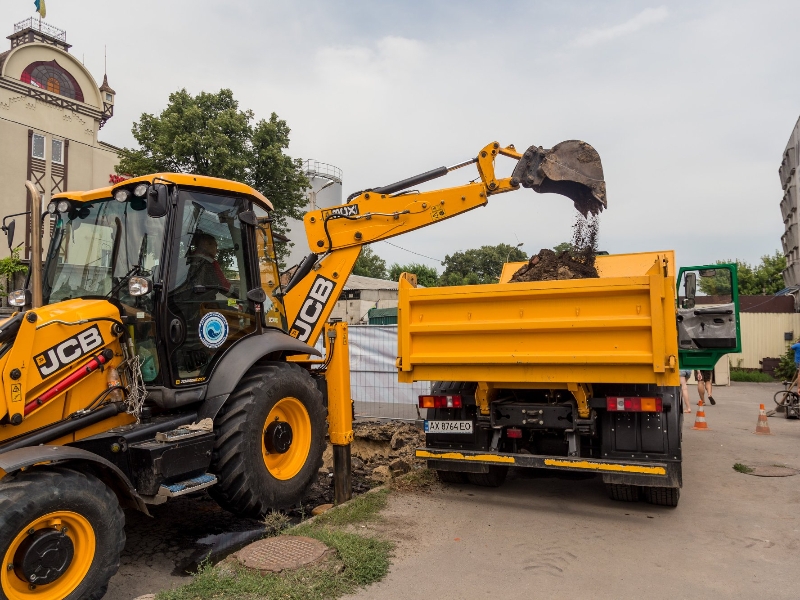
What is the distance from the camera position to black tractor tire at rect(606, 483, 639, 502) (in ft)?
17.9

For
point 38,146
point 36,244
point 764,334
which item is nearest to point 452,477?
point 36,244

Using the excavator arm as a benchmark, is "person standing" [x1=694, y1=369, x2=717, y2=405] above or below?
below

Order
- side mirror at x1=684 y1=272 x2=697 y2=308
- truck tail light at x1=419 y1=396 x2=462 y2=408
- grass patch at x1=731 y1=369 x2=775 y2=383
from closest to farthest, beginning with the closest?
truck tail light at x1=419 y1=396 x2=462 y2=408 → side mirror at x1=684 y1=272 x2=697 y2=308 → grass patch at x1=731 y1=369 x2=775 y2=383

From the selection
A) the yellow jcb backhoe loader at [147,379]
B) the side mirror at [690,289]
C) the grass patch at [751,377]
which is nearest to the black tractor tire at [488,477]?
the yellow jcb backhoe loader at [147,379]

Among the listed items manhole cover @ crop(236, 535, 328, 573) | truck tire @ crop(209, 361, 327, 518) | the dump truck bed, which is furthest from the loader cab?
the dump truck bed

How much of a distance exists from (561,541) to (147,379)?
3.39 metres

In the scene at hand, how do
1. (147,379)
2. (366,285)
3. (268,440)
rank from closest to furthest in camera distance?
(147,379) < (268,440) < (366,285)

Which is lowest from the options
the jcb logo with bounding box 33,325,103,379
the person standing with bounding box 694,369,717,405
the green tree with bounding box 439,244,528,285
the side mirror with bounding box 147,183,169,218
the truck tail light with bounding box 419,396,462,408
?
the person standing with bounding box 694,369,717,405

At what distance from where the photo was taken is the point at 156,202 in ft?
14.1

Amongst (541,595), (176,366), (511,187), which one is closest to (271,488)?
(176,366)

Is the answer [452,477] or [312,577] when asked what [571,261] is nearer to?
[452,477]

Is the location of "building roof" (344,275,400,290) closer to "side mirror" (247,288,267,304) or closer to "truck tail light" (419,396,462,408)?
"truck tail light" (419,396,462,408)

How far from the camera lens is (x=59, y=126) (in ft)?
80.9

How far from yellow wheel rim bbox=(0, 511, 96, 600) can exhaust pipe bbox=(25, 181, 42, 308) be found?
185 centimetres
